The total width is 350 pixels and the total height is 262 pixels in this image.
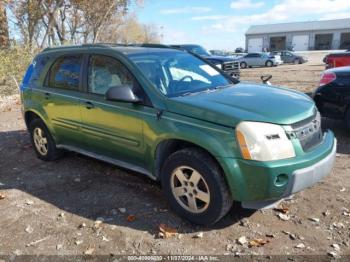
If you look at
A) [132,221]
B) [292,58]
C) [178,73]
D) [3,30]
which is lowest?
[292,58]

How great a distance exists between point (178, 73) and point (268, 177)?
1.83 m

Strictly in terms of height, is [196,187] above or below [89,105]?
below

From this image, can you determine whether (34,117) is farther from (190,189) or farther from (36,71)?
(190,189)

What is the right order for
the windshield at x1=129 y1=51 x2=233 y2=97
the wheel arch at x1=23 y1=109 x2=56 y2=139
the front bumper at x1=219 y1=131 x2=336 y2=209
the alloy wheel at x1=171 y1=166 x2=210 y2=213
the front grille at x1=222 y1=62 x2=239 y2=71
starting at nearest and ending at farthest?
the front bumper at x1=219 y1=131 x2=336 y2=209 < the alloy wheel at x1=171 y1=166 x2=210 y2=213 < the windshield at x1=129 y1=51 x2=233 y2=97 < the wheel arch at x1=23 y1=109 x2=56 y2=139 < the front grille at x1=222 y1=62 x2=239 y2=71

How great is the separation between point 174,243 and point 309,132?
1704 mm

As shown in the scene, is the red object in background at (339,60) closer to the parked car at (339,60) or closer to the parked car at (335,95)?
the parked car at (339,60)

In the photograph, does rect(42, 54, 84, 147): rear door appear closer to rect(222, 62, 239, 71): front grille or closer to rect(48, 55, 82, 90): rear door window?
rect(48, 55, 82, 90): rear door window

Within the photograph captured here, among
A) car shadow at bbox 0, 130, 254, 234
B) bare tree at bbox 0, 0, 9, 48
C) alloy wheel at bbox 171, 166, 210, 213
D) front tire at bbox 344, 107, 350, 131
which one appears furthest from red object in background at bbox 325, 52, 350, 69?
bare tree at bbox 0, 0, 9, 48

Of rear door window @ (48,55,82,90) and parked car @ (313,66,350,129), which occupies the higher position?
rear door window @ (48,55,82,90)

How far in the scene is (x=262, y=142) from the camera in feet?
10.9

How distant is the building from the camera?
78938 mm

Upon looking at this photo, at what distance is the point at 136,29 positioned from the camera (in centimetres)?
5903

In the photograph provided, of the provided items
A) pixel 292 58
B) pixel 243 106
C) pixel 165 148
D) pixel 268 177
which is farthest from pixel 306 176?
pixel 292 58

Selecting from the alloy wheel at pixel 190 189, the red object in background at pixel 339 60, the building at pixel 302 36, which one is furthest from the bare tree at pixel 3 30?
the building at pixel 302 36
